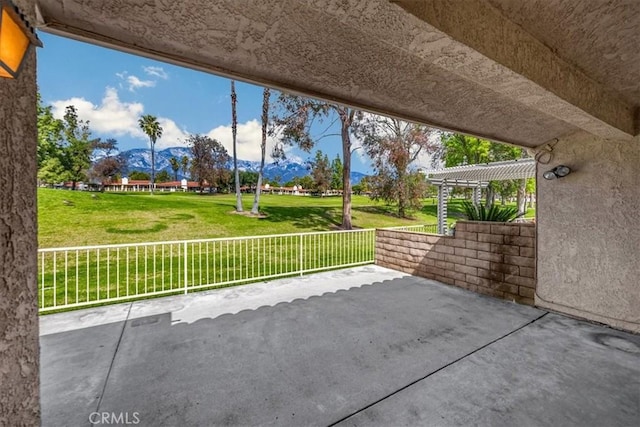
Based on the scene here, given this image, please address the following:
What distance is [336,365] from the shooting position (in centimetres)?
269

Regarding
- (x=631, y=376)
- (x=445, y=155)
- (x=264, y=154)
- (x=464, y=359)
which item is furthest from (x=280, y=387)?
(x=445, y=155)

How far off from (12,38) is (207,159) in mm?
37141

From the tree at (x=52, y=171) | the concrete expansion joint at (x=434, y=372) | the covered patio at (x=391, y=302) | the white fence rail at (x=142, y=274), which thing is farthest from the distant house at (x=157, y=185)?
the concrete expansion joint at (x=434, y=372)

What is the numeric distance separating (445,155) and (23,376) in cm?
2210

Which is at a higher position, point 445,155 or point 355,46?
point 445,155

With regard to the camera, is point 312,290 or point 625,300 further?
point 312,290

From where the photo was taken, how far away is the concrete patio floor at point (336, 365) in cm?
208

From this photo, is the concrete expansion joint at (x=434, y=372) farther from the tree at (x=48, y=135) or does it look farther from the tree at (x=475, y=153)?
the tree at (x=48, y=135)

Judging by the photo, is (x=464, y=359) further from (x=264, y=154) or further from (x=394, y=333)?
(x=264, y=154)

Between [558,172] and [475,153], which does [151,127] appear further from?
[558,172]

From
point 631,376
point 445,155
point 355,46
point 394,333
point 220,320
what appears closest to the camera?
point 355,46

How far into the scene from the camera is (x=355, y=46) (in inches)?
79.4

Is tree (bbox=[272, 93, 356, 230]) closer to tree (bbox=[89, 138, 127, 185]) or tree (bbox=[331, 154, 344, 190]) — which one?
tree (bbox=[331, 154, 344, 190])

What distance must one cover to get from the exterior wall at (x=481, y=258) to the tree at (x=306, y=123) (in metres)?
9.31
